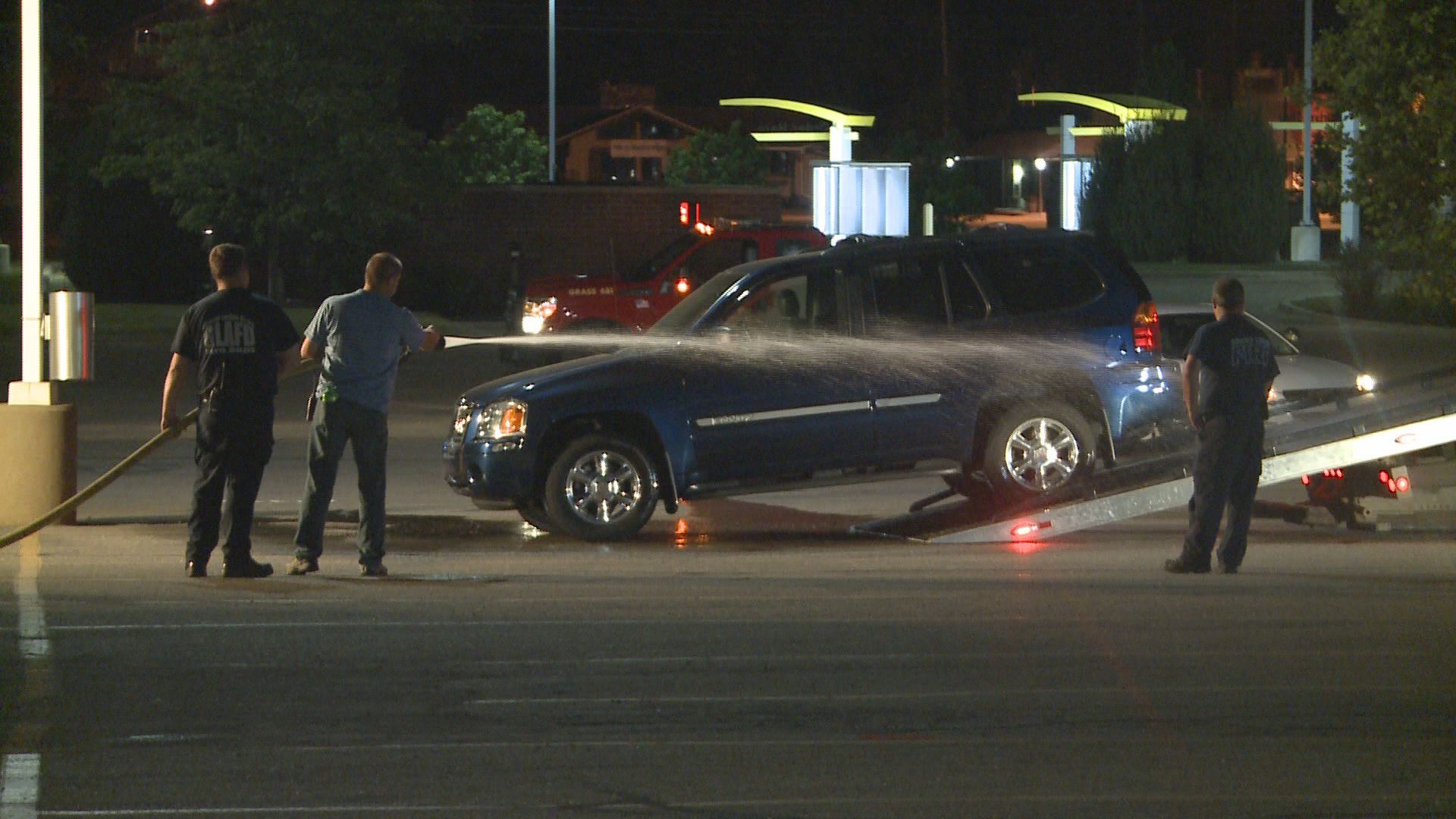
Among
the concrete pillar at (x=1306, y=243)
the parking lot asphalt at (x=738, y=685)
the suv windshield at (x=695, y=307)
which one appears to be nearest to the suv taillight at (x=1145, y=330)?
the parking lot asphalt at (x=738, y=685)

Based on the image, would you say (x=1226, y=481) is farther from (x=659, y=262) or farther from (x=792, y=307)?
(x=659, y=262)

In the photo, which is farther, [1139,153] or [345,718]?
[1139,153]

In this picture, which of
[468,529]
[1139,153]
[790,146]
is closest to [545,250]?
[1139,153]

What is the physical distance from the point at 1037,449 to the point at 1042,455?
0.06 meters

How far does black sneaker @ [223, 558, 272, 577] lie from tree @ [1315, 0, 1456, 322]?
9757mm

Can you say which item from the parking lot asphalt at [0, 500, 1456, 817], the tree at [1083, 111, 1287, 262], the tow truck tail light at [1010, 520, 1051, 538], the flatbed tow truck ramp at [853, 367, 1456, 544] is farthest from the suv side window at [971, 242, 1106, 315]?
the tree at [1083, 111, 1287, 262]

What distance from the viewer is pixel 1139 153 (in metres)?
56.0

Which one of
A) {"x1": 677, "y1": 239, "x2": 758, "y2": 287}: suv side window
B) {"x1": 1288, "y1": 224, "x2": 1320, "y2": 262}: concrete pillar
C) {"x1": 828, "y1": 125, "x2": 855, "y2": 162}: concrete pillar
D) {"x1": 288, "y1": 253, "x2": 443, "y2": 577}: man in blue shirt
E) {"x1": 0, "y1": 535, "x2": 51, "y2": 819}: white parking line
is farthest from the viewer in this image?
{"x1": 1288, "y1": 224, "x2": 1320, "y2": 262}: concrete pillar

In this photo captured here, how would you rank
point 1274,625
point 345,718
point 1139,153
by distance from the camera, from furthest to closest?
point 1139,153 < point 1274,625 < point 345,718

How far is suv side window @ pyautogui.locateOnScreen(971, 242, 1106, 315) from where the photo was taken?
1340cm

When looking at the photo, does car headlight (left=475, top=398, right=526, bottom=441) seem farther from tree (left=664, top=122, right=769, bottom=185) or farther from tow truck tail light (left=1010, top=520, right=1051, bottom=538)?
tree (left=664, top=122, right=769, bottom=185)

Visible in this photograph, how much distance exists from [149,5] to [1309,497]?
59210mm

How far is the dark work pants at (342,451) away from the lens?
35.0ft

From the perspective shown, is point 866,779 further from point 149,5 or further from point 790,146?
point 790,146
